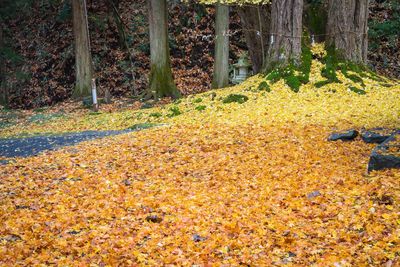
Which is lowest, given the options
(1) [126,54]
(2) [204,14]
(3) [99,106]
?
(3) [99,106]

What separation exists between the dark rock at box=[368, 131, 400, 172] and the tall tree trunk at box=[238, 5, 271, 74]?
9.59 metres

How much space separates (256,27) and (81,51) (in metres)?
7.44

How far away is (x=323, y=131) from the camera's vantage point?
9352mm

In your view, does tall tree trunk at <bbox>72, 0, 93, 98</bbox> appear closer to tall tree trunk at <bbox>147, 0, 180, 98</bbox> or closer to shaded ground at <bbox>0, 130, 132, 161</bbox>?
tall tree trunk at <bbox>147, 0, 180, 98</bbox>

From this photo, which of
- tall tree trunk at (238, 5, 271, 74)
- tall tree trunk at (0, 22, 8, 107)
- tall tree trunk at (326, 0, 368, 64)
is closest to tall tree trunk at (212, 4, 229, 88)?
tall tree trunk at (238, 5, 271, 74)

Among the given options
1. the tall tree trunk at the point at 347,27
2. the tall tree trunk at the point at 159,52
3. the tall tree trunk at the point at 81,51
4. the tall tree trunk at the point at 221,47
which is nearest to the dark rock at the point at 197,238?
the tall tree trunk at the point at 347,27

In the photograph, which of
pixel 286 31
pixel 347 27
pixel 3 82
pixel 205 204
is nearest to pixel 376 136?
pixel 205 204

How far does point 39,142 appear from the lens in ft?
35.6

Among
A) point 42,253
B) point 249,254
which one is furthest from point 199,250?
point 42,253

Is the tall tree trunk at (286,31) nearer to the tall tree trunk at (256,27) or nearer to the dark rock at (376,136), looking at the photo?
the tall tree trunk at (256,27)

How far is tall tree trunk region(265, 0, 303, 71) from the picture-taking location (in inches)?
508

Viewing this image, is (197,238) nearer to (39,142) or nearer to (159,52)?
(39,142)

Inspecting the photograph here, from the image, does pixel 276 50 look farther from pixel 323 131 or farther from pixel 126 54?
pixel 126 54

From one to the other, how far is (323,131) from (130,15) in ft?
54.1
